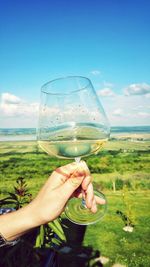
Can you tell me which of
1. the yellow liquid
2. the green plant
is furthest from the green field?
the yellow liquid

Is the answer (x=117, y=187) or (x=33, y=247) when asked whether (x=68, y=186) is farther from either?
(x=117, y=187)

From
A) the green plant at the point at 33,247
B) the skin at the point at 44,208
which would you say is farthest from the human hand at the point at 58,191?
the green plant at the point at 33,247

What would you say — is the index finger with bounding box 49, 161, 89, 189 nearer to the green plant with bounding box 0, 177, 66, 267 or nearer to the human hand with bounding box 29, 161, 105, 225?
the human hand with bounding box 29, 161, 105, 225

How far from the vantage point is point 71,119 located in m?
1.35

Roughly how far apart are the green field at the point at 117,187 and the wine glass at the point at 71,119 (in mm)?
828

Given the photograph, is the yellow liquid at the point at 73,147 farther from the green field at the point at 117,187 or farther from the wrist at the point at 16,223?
the green field at the point at 117,187

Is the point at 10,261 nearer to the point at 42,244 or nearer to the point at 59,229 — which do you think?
the point at 42,244

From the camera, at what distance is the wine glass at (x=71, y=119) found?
133 centimetres

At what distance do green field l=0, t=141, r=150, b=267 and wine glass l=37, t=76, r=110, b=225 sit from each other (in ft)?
2.72

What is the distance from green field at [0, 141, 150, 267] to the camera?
572cm

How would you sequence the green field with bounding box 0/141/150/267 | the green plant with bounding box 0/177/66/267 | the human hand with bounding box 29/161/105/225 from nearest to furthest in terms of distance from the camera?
1. the human hand with bounding box 29/161/105/225
2. the green plant with bounding box 0/177/66/267
3. the green field with bounding box 0/141/150/267

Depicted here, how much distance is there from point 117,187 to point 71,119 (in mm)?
13593

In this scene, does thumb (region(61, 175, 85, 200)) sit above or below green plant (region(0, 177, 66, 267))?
above

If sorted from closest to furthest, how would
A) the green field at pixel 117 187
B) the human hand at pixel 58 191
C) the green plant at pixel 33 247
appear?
the human hand at pixel 58 191 → the green plant at pixel 33 247 → the green field at pixel 117 187
